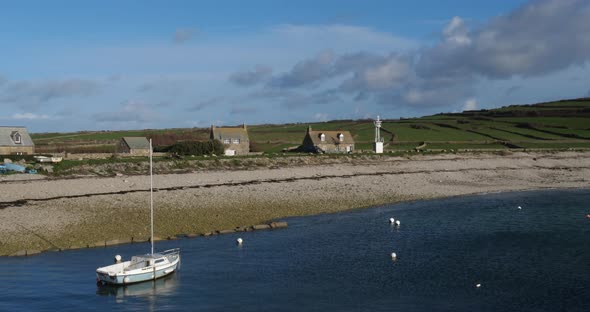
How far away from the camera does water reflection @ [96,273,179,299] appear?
31.8 meters

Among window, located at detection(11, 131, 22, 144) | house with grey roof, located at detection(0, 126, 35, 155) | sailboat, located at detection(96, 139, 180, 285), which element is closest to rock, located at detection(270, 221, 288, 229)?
sailboat, located at detection(96, 139, 180, 285)

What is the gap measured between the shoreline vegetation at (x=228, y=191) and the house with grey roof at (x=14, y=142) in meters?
22.8

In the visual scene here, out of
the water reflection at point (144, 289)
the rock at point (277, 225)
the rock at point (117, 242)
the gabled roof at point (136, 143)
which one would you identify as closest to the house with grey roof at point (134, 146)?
the gabled roof at point (136, 143)

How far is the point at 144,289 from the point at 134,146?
225 ft

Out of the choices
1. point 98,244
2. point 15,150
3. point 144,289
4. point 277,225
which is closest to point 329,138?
point 15,150

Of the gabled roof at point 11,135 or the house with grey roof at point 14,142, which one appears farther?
the gabled roof at point 11,135

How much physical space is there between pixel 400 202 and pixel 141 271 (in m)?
37.2

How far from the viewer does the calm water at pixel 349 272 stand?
29.7 m

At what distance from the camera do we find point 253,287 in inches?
1275

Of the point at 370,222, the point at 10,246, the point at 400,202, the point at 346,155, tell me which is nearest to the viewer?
the point at 10,246

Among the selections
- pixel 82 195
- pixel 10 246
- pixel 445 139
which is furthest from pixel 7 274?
pixel 445 139

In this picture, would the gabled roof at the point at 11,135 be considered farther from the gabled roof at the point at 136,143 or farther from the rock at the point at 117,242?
the rock at the point at 117,242

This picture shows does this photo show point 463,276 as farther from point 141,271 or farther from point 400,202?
point 400,202

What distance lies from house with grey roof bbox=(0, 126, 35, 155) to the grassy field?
57.4ft
